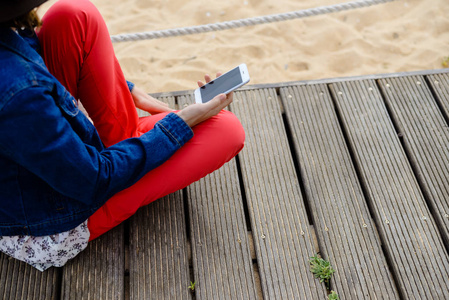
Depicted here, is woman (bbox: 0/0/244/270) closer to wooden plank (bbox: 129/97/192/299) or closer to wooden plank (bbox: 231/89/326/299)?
wooden plank (bbox: 129/97/192/299)

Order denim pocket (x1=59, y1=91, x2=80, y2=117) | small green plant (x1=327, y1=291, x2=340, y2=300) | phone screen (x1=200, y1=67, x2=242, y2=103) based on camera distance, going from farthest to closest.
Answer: phone screen (x1=200, y1=67, x2=242, y2=103), small green plant (x1=327, y1=291, x2=340, y2=300), denim pocket (x1=59, y1=91, x2=80, y2=117)

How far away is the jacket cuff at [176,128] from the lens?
4.35 feet

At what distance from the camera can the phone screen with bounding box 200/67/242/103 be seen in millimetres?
1548

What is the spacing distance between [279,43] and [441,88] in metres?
1.06

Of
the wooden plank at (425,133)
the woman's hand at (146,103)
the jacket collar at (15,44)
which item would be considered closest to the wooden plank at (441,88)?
the wooden plank at (425,133)

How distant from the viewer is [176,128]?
1334 mm

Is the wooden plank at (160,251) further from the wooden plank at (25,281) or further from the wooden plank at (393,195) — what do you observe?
the wooden plank at (393,195)

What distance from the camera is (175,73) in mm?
2516

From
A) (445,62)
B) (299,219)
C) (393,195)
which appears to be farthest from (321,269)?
(445,62)

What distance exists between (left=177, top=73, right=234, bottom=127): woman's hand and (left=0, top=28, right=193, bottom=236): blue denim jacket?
37 millimetres

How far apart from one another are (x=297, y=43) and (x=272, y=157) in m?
1.16

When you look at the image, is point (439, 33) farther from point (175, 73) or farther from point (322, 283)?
point (322, 283)

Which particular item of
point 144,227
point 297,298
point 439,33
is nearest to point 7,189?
point 144,227

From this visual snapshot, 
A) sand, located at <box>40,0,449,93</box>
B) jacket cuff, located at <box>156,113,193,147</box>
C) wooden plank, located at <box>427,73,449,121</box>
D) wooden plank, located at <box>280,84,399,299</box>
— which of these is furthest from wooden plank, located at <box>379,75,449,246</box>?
jacket cuff, located at <box>156,113,193,147</box>
